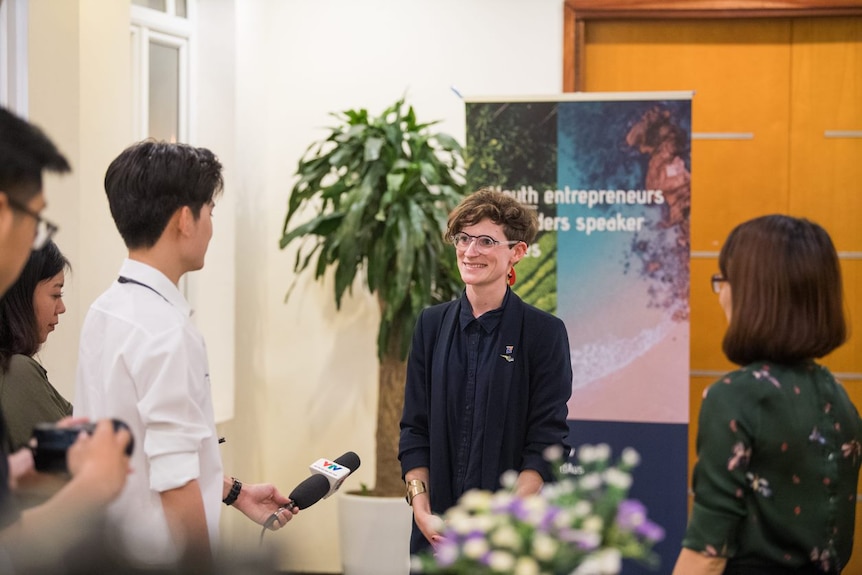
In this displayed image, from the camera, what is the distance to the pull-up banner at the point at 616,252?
409 centimetres

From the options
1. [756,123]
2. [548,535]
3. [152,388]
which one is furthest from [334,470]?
[756,123]

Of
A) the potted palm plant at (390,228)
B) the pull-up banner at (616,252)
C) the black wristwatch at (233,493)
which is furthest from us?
the potted palm plant at (390,228)

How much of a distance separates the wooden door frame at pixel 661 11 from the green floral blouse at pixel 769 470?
354 centimetres

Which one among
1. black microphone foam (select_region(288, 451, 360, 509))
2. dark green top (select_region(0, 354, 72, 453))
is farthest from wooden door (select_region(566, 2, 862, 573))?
dark green top (select_region(0, 354, 72, 453))

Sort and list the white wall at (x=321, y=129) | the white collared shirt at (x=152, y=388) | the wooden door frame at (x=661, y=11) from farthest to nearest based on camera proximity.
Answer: the white wall at (x=321, y=129) < the wooden door frame at (x=661, y=11) < the white collared shirt at (x=152, y=388)

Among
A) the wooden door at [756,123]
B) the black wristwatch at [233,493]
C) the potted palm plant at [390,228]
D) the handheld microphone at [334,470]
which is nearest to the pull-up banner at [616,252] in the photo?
the potted palm plant at [390,228]

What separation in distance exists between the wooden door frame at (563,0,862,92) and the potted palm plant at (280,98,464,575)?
34.3 inches

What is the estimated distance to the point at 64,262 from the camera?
2492 mm

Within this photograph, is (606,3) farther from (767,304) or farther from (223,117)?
(767,304)

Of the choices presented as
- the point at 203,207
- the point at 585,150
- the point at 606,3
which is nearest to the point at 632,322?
the point at 585,150

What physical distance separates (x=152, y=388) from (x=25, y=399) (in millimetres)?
563

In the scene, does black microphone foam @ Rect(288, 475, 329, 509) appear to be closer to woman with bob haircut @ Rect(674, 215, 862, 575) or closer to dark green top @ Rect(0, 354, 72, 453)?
dark green top @ Rect(0, 354, 72, 453)

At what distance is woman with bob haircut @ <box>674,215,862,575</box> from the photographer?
1.82 m

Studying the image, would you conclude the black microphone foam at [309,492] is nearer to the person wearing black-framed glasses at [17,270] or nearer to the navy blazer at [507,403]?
the navy blazer at [507,403]
